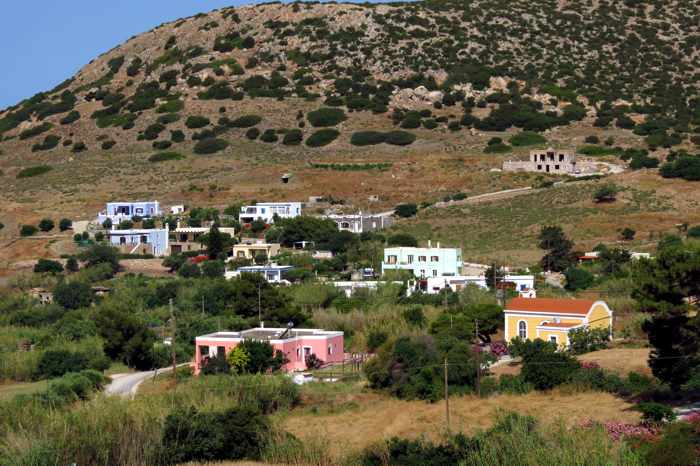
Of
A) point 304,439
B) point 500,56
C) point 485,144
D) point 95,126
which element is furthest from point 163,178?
point 304,439

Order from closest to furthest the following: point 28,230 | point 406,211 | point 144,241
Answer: point 144,241
point 406,211
point 28,230

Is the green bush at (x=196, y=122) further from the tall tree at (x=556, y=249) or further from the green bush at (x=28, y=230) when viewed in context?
the tall tree at (x=556, y=249)

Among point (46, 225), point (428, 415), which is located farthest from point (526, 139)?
point (428, 415)

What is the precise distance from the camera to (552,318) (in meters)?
35.0

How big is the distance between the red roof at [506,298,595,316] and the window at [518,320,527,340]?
420 millimetres

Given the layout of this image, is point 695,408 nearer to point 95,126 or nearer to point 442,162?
point 442,162

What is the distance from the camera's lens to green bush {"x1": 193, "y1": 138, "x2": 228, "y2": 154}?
7756 centimetres

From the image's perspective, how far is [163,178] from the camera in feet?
241

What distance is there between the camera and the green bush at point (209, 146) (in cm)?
7756

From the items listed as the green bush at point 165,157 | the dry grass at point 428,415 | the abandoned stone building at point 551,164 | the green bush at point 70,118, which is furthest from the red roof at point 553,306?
the green bush at point 70,118

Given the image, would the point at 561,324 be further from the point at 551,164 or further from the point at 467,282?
the point at 551,164

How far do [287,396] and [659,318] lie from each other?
9626 millimetres

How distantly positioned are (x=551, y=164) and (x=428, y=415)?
1754 inches

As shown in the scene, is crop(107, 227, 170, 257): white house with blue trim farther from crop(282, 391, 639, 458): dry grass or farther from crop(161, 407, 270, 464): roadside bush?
crop(161, 407, 270, 464): roadside bush
